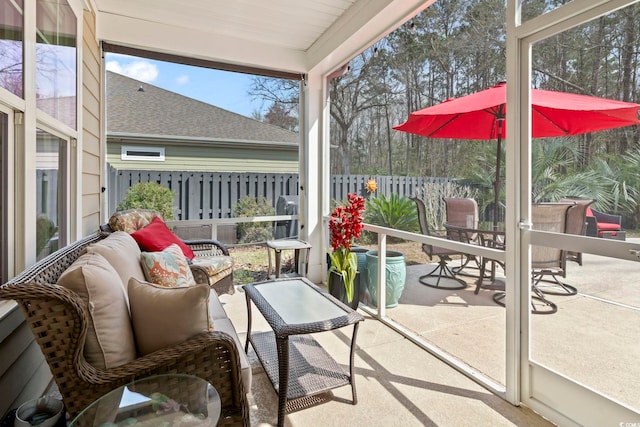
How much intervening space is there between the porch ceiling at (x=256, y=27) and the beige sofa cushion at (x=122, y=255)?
8.15 feet

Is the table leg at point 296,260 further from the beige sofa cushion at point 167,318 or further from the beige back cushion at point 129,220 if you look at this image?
the beige sofa cushion at point 167,318

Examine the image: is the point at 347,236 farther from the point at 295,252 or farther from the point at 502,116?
the point at 502,116

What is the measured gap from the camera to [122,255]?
175 centimetres

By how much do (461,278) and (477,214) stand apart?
57cm

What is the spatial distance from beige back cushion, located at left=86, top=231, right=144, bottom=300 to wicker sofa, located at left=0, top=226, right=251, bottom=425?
215 mm

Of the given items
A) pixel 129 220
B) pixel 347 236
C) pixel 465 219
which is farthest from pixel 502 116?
pixel 129 220

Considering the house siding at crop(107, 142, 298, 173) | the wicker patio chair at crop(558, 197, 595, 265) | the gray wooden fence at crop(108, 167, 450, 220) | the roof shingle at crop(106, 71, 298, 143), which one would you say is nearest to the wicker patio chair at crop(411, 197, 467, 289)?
the gray wooden fence at crop(108, 167, 450, 220)

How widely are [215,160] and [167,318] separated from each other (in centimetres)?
305

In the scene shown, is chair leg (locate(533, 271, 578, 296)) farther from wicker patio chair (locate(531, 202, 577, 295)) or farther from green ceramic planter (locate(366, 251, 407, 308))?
green ceramic planter (locate(366, 251, 407, 308))

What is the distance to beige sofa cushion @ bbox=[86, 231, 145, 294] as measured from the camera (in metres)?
1.62

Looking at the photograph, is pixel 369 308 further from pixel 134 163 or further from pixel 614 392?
pixel 134 163

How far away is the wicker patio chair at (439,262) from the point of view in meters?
2.76

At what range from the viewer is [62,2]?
227cm

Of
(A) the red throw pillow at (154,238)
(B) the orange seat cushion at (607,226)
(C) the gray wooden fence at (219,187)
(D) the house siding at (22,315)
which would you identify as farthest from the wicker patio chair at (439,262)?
(D) the house siding at (22,315)
